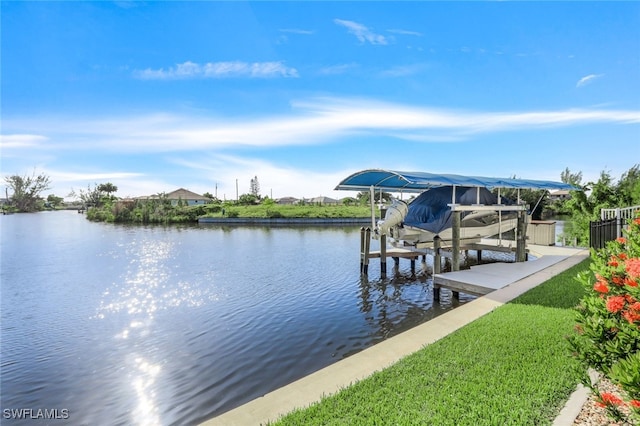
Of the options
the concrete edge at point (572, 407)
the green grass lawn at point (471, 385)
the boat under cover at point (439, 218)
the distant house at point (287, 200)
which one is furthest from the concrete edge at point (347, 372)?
the distant house at point (287, 200)

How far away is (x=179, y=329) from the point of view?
754 centimetres

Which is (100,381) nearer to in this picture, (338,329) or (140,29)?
(338,329)

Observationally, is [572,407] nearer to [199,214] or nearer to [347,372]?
[347,372]

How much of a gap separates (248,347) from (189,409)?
6.40 feet

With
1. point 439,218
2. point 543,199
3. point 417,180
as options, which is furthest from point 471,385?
point 543,199

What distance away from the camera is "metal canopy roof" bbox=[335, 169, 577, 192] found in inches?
349

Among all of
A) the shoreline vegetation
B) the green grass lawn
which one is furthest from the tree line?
the green grass lawn

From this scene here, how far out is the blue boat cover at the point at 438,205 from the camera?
10.5 meters

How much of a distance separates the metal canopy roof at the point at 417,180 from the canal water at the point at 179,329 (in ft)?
10.9

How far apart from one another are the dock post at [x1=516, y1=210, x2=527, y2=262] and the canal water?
2997 mm

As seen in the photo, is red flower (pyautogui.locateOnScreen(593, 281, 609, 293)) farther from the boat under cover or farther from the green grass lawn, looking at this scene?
the boat under cover

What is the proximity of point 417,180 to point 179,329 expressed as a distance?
22.7ft

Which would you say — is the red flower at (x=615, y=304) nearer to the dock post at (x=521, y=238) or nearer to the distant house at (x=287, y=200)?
the dock post at (x=521, y=238)

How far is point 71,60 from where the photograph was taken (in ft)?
40.1
